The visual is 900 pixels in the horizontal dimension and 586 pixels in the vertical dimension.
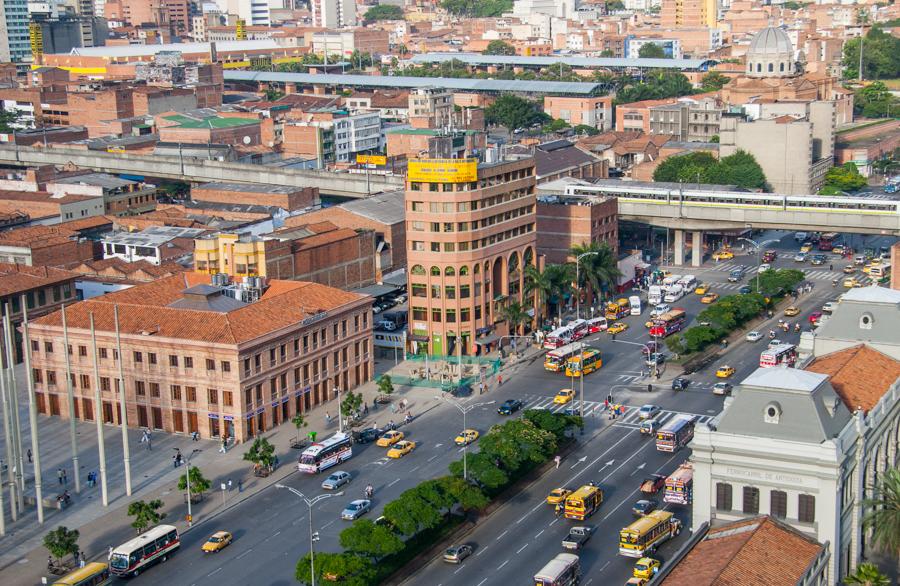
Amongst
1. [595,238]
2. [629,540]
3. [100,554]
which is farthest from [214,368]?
[595,238]

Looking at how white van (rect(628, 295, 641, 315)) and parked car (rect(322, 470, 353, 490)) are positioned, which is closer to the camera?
parked car (rect(322, 470, 353, 490))

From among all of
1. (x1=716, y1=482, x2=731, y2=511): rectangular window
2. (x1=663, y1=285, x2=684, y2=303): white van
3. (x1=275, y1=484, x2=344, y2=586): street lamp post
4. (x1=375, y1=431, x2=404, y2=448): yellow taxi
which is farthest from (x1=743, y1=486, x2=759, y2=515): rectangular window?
(x1=663, y1=285, x2=684, y2=303): white van

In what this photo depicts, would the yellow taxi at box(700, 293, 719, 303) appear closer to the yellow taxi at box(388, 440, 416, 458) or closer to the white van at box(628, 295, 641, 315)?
the white van at box(628, 295, 641, 315)

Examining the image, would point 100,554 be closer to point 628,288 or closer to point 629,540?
point 629,540

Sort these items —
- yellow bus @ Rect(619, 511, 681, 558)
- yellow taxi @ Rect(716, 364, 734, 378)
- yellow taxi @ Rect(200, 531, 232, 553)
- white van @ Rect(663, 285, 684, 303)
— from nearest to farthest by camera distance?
yellow bus @ Rect(619, 511, 681, 558), yellow taxi @ Rect(200, 531, 232, 553), yellow taxi @ Rect(716, 364, 734, 378), white van @ Rect(663, 285, 684, 303)

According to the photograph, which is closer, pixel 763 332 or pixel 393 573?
pixel 393 573

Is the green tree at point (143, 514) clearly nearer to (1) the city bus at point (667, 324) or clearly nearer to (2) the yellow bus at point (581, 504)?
(2) the yellow bus at point (581, 504)

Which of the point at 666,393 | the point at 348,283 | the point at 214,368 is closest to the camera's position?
the point at 214,368

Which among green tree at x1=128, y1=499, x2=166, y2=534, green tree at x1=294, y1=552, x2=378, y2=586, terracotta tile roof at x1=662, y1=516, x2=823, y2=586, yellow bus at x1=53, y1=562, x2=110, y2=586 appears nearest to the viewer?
terracotta tile roof at x1=662, y1=516, x2=823, y2=586
